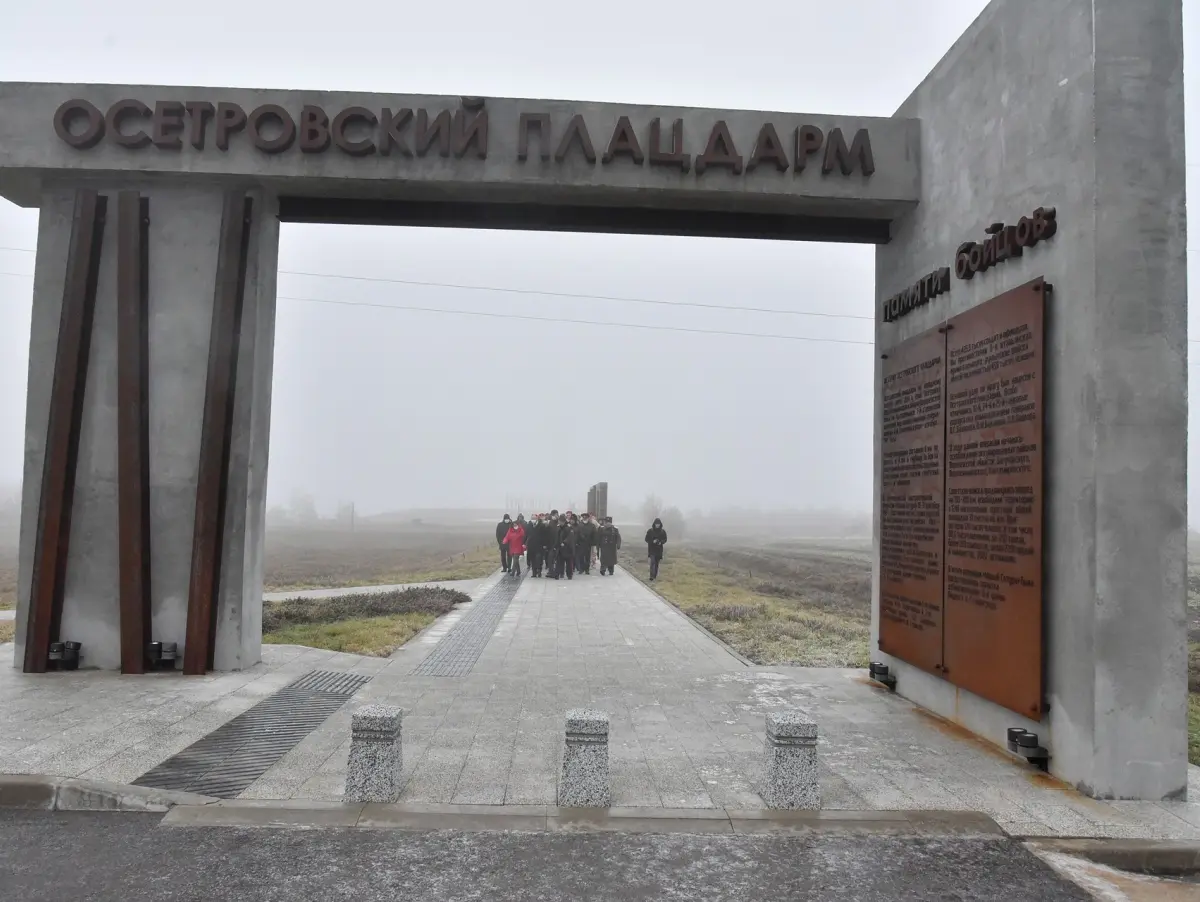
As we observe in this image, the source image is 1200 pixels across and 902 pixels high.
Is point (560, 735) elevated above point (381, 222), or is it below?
below

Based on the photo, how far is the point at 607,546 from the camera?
27125mm

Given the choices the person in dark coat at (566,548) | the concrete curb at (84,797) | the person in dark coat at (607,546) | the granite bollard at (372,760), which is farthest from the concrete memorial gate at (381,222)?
the person in dark coat at (607,546)

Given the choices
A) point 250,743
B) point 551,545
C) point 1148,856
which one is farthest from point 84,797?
point 551,545

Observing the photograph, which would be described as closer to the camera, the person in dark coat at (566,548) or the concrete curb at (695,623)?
the concrete curb at (695,623)

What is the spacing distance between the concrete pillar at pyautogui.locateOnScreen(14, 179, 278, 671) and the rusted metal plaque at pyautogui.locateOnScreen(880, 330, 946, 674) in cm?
720

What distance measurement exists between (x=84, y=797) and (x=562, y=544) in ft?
64.2

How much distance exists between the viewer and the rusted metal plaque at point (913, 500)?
27.0ft

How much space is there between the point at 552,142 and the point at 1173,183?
579 centimetres

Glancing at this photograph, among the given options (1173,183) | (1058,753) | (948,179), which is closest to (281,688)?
(1058,753)

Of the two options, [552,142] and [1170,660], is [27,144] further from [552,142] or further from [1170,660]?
[1170,660]

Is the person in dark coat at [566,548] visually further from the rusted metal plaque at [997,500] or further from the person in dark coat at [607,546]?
the rusted metal plaque at [997,500]

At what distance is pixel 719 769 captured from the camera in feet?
21.4

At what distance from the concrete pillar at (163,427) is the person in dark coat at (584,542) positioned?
55.7ft

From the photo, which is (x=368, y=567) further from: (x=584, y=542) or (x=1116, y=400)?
(x=1116, y=400)
